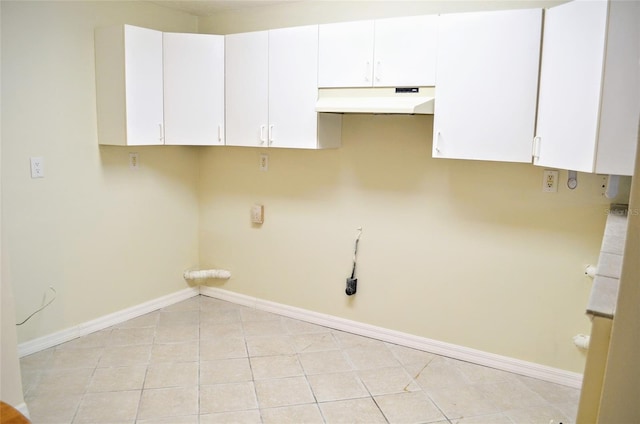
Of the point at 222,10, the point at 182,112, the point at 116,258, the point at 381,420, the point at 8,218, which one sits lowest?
the point at 381,420

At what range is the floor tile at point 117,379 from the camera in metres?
2.83

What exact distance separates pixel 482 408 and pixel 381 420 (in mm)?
571

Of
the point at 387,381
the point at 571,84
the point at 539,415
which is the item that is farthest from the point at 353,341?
the point at 571,84

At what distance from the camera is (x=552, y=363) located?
298cm

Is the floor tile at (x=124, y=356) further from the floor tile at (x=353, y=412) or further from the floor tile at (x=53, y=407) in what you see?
the floor tile at (x=353, y=412)

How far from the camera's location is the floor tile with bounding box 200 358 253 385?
2957 millimetres

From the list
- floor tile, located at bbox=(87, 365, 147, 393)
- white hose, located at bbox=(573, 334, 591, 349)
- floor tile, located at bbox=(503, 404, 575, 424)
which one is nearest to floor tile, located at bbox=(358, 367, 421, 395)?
floor tile, located at bbox=(503, 404, 575, 424)

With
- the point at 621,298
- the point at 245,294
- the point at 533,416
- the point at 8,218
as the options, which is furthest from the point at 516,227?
Result: the point at 8,218

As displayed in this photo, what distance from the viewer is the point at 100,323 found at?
11.8ft

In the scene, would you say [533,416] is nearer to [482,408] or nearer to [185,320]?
[482,408]

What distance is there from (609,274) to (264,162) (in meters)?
2.79

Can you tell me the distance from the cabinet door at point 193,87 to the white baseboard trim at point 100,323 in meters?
1.32

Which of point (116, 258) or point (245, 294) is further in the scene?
point (245, 294)

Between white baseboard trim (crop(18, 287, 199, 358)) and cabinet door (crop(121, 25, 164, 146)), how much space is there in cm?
129
